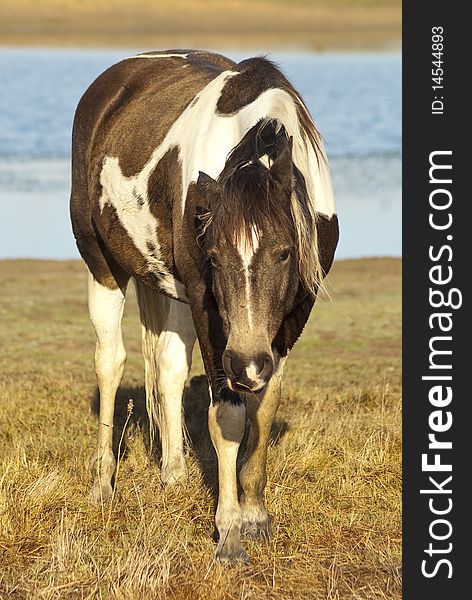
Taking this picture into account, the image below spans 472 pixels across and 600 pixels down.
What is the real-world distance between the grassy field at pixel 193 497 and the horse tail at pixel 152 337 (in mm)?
208

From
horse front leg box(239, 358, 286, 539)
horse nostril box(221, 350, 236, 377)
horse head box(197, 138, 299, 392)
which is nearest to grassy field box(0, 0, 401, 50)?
horse front leg box(239, 358, 286, 539)

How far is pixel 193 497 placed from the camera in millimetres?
5566

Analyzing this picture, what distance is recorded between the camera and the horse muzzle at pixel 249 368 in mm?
4117

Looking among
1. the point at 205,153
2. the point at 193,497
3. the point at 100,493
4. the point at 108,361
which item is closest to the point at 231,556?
the point at 193,497

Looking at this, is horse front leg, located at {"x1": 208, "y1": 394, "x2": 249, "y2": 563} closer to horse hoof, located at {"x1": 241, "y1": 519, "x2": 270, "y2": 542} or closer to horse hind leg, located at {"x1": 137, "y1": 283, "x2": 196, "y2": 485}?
horse hoof, located at {"x1": 241, "y1": 519, "x2": 270, "y2": 542}

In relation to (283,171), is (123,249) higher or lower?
lower

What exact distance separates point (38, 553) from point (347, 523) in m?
1.36

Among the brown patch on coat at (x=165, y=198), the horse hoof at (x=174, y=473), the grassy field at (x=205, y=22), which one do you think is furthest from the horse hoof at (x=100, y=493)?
the grassy field at (x=205, y=22)

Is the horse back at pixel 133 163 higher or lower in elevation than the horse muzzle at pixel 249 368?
higher

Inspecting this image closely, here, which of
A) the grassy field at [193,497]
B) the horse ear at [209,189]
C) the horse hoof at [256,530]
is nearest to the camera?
the horse ear at [209,189]

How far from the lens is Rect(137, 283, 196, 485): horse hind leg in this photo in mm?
6191

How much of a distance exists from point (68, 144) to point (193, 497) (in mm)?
17148

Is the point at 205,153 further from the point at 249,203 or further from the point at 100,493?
the point at 100,493

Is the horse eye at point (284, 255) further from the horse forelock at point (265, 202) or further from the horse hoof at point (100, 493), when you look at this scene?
the horse hoof at point (100, 493)
